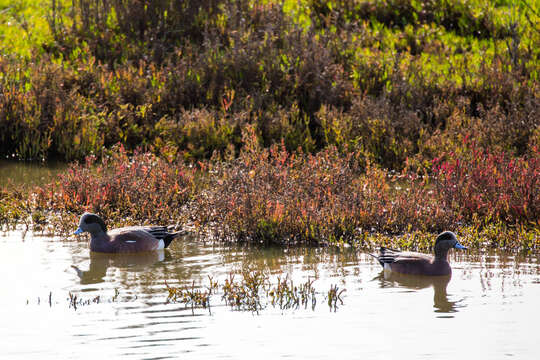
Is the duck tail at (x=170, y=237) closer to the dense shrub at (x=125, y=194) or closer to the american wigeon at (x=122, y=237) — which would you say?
the american wigeon at (x=122, y=237)

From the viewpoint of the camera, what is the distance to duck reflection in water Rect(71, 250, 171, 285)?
8.10m

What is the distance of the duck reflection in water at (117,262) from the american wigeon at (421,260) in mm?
2321

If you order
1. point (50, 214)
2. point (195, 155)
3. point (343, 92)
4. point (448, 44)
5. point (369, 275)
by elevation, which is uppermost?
point (448, 44)

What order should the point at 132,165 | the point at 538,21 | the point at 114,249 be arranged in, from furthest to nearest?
1. the point at 538,21
2. the point at 132,165
3. the point at 114,249

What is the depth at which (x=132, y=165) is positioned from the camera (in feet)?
35.5

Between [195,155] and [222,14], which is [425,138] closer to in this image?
[195,155]

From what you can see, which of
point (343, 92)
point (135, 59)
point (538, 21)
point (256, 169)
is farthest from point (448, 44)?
point (256, 169)

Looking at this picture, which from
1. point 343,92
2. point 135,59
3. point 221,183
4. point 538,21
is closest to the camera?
point 221,183

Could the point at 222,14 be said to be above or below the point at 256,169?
above

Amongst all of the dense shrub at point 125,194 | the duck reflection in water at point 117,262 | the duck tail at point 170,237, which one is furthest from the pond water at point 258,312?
the dense shrub at point 125,194

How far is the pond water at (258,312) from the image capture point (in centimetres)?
577

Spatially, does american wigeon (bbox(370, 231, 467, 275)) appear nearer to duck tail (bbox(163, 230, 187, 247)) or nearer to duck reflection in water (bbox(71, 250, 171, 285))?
duck tail (bbox(163, 230, 187, 247))

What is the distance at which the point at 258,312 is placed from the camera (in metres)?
6.72

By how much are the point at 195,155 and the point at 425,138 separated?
3607mm
